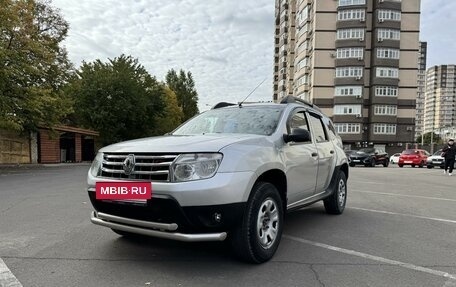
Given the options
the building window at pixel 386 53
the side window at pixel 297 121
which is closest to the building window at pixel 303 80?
the building window at pixel 386 53

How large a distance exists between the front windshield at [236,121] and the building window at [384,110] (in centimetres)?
5563

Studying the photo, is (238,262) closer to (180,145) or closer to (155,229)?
(155,229)

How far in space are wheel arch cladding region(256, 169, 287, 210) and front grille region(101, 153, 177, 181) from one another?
113 cm

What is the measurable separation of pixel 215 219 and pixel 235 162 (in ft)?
1.92

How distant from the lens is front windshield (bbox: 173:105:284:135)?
16.2 feet

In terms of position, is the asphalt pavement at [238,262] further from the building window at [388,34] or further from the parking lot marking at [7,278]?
the building window at [388,34]

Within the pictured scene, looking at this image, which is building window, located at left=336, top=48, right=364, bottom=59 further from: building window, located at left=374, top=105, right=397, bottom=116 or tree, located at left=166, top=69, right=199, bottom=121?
tree, located at left=166, top=69, right=199, bottom=121

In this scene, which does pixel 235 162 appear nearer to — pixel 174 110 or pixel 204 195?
pixel 204 195

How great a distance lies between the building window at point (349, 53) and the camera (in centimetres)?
5669

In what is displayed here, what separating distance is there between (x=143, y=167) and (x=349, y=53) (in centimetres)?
5794

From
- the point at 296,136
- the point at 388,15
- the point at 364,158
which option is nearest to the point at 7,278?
the point at 296,136

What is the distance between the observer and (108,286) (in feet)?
11.6

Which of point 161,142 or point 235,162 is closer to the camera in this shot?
point 235,162

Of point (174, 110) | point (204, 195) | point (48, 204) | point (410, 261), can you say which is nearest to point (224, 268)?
point (204, 195)
